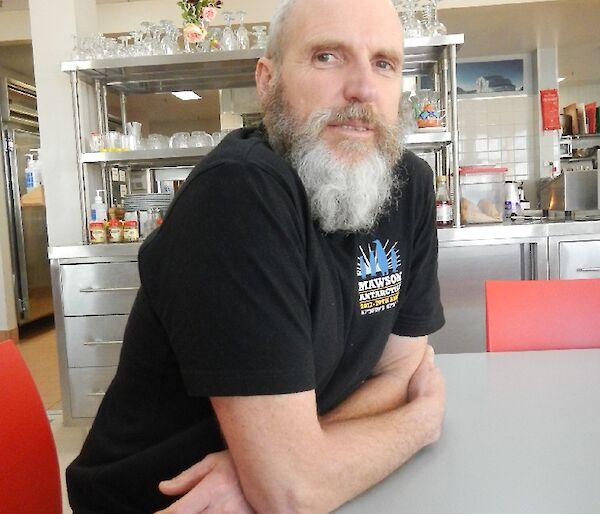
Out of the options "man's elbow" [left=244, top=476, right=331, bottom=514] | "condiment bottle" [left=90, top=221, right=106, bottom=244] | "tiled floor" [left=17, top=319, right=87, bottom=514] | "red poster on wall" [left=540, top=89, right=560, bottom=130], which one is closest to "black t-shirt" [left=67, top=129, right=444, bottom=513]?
"man's elbow" [left=244, top=476, right=331, bottom=514]

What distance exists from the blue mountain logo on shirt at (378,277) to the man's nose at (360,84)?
0.25 m

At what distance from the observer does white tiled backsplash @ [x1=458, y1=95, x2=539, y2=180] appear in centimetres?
621

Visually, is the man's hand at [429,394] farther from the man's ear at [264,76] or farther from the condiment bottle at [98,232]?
the condiment bottle at [98,232]

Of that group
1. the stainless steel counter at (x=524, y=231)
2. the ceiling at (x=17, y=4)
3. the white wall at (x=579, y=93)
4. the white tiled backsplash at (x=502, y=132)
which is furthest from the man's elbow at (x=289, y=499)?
the white wall at (x=579, y=93)

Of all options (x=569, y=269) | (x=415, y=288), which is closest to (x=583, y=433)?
(x=415, y=288)

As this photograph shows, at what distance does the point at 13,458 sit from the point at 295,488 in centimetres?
55

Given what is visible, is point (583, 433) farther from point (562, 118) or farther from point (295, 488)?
point (562, 118)

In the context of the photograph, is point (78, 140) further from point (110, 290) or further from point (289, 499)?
point (289, 499)

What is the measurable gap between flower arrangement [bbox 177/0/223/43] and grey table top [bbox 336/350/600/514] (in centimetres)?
246

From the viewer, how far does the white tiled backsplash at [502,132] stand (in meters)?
6.21

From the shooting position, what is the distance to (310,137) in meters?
0.96

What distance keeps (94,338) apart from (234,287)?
2.44 m

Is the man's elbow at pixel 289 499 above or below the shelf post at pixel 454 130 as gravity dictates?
below

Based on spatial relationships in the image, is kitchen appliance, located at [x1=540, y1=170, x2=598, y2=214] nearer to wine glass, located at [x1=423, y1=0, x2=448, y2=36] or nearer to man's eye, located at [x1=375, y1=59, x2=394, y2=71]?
wine glass, located at [x1=423, y1=0, x2=448, y2=36]
